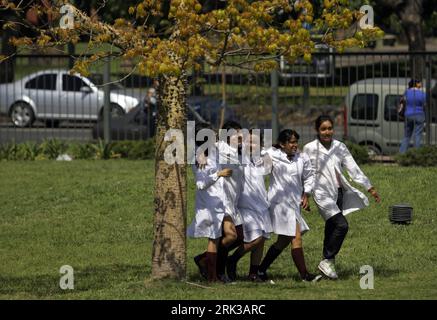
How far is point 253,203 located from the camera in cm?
1174

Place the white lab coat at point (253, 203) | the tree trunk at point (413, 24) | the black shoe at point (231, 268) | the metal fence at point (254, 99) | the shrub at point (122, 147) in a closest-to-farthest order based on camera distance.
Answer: the white lab coat at point (253, 203) → the black shoe at point (231, 268) → the metal fence at point (254, 99) → the shrub at point (122, 147) → the tree trunk at point (413, 24)

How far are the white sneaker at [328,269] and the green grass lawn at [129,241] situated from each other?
14 centimetres

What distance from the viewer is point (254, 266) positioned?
11.9 meters

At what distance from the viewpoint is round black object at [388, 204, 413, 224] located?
49.2ft

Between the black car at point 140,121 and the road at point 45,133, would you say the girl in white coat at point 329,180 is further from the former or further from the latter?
the road at point 45,133

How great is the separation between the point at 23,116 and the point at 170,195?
36.1ft

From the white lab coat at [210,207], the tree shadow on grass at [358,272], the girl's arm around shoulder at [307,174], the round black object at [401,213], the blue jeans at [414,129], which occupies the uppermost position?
the blue jeans at [414,129]

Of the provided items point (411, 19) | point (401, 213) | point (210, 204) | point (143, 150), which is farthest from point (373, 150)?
point (411, 19)

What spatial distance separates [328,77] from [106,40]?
10.1m

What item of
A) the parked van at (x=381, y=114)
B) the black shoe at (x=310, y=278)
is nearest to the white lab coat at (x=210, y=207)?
the black shoe at (x=310, y=278)

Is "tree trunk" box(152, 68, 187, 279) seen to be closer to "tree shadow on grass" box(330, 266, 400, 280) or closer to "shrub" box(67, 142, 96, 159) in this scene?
"tree shadow on grass" box(330, 266, 400, 280)

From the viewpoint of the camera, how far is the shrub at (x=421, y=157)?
61.2ft

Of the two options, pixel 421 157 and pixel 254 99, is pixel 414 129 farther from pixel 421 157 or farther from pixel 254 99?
pixel 254 99

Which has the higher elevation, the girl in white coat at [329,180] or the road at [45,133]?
the road at [45,133]
